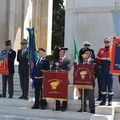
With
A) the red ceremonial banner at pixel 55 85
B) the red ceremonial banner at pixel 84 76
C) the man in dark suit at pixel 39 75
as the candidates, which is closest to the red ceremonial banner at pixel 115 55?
the red ceremonial banner at pixel 84 76

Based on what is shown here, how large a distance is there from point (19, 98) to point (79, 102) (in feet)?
6.32

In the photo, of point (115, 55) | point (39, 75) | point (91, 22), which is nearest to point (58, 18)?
point (91, 22)

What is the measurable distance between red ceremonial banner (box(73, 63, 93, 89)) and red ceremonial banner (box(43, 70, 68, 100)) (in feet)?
Answer: 1.00

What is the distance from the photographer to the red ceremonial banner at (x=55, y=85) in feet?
33.8

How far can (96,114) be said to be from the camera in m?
9.73

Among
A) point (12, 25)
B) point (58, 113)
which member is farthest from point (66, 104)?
point (12, 25)

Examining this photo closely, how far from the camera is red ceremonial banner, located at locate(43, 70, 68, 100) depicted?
33.8 feet

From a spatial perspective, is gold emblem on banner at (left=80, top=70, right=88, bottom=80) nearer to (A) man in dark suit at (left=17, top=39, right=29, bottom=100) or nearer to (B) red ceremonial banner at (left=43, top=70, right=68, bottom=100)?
(B) red ceremonial banner at (left=43, top=70, right=68, bottom=100)

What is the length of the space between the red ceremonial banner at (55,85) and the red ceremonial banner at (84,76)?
1.00 feet

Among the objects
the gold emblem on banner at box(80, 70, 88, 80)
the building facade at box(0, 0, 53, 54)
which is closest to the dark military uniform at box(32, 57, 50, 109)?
the gold emblem on banner at box(80, 70, 88, 80)

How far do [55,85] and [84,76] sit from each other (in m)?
0.89

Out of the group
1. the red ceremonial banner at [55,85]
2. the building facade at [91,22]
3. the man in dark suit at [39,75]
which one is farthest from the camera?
the building facade at [91,22]

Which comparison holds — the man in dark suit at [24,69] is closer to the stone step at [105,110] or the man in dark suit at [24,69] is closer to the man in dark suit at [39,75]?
the man in dark suit at [39,75]

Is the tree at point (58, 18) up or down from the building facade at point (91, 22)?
up
